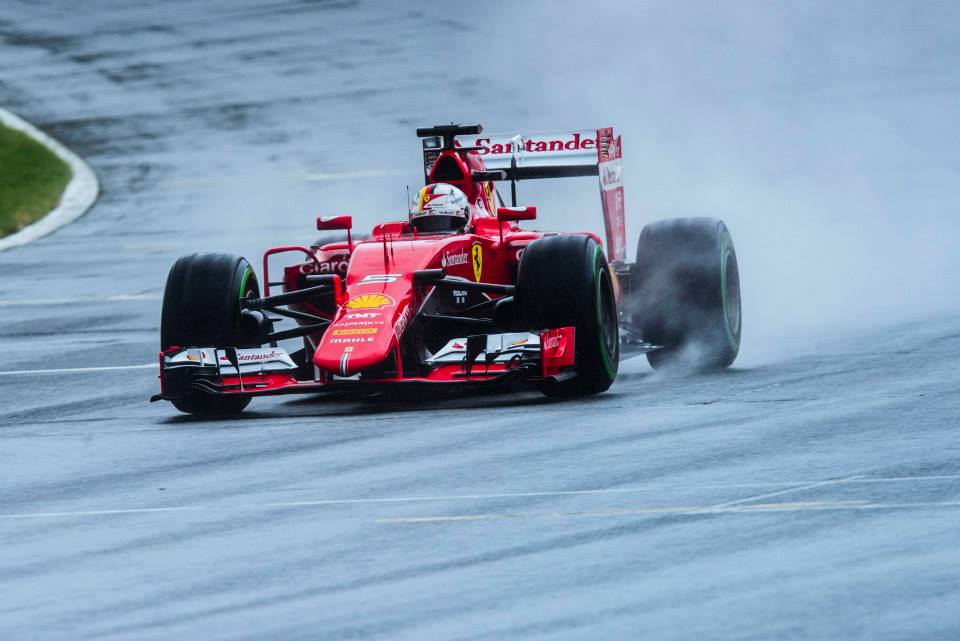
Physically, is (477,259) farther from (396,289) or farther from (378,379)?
(378,379)

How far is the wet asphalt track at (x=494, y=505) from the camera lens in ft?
18.8

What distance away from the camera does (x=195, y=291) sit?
11469 mm

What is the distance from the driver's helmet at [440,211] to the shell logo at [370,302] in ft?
5.15

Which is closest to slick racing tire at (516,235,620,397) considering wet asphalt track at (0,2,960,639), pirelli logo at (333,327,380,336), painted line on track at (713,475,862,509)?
wet asphalt track at (0,2,960,639)

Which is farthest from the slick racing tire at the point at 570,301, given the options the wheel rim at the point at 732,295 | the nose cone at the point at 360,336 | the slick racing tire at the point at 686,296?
the wheel rim at the point at 732,295

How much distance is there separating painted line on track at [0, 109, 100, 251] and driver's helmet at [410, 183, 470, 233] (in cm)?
1170

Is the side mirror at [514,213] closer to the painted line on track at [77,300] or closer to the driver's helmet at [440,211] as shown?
the driver's helmet at [440,211]

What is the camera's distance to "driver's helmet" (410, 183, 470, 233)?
12500 millimetres

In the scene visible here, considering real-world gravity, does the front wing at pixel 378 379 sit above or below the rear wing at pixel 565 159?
below

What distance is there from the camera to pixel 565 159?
1402 centimetres

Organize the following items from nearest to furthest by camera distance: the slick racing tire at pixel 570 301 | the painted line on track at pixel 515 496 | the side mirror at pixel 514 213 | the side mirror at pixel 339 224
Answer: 1. the painted line on track at pixel 515 496
2. the slick racing tire at pixel 570 301
3. the side mirror at pixel 339 224
4. the side mirror at pixel 514 213

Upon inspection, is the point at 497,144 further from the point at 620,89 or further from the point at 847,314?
the point at 620,89

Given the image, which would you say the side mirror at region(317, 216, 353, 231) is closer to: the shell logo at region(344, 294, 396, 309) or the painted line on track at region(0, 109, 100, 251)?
the shell logo at region(344, 294, 396, 309)

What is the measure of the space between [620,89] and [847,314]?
16236 mm
